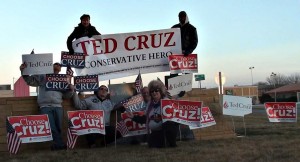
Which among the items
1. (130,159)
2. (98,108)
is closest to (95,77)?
(98,108)

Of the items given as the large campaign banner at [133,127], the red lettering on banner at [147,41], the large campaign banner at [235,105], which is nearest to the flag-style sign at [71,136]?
the large campaign banner at [133,127]

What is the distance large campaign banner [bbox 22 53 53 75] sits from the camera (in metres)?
9.95

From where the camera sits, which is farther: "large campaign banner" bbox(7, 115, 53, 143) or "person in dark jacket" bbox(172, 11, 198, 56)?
"person in dark jacket" bbox(172, 11, 198, 56)

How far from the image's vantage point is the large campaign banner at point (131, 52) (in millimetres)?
11594

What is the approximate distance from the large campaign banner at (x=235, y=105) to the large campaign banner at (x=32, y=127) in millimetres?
5023

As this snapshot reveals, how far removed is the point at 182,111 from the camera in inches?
379

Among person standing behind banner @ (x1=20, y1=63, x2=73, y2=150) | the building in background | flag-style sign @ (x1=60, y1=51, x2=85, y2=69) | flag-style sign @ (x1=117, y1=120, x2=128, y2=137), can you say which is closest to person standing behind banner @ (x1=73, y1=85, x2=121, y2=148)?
flag-style sign @ (x1=117, y1=120, x2=128, y2=137)

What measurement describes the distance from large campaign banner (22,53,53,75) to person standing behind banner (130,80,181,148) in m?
2.38

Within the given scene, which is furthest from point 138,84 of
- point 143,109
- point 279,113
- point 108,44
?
point 279,113

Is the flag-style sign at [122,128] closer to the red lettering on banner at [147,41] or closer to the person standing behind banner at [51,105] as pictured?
the person standing behind banner at [51,105]

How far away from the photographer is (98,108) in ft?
34.2

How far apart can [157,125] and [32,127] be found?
2663 millimetres

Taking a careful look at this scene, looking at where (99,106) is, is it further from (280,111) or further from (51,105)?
(280,111)

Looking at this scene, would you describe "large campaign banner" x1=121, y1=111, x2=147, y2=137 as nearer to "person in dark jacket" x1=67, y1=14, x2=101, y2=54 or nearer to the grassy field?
the grassy field
